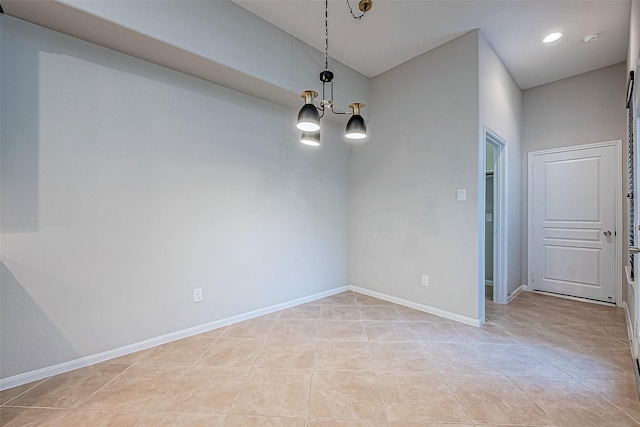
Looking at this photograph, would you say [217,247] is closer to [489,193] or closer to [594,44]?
[489,193]

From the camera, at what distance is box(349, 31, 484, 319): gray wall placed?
2.76m

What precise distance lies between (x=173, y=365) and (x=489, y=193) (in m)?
4.63

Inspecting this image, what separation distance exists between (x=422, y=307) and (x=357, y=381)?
5.25 ft

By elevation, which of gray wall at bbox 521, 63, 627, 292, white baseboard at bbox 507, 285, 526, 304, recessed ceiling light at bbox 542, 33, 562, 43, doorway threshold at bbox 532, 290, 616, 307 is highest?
recessed ceiling light at bbox 542, 33, 562, 43

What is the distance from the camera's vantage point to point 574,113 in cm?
363

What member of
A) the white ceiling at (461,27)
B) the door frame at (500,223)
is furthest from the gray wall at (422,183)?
the door frame at (500,223)

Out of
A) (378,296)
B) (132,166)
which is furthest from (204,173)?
(378,296)

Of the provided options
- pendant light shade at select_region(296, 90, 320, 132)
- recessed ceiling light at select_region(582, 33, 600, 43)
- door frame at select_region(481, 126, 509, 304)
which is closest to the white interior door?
door frame at select_region(481, 126, 509, 304)

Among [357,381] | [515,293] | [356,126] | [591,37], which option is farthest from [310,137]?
[515,293]

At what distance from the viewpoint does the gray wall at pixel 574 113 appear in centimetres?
335

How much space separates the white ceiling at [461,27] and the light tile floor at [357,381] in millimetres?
2933

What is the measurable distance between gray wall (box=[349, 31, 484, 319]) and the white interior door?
6.47ft

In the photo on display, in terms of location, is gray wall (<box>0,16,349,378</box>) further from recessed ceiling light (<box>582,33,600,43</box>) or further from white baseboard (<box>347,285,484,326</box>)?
recessed ceiling light (<box>582,33,600,43</box>)

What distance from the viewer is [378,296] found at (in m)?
3.59
